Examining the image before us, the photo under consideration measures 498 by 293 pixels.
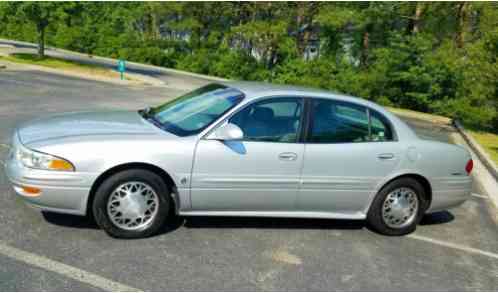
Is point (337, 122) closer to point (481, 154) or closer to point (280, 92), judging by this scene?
point (280, 92)

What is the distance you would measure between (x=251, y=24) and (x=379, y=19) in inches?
327

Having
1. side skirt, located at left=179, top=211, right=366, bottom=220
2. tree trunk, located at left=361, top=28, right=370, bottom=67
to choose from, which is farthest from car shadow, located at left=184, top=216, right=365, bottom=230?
tree trunk, located at left=361, top=28, right=370, bottom=67

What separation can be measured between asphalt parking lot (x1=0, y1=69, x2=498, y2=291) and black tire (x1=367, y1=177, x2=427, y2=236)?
0.10m

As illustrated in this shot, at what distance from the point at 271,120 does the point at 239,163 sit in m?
0.59

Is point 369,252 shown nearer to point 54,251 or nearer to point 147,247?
point 147,247

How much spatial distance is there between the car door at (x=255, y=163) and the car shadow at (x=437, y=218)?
2128 millimetres

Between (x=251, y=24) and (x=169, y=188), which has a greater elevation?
(x=251, y=24)

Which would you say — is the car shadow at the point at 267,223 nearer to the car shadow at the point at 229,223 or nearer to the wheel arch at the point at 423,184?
the car shadow at the point at 229,223

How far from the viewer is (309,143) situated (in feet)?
15.2

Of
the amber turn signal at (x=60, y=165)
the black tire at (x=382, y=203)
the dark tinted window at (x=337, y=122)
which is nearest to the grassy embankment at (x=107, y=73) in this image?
the black tire at (x=382, y=203)

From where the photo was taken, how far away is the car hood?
4262 millimetres

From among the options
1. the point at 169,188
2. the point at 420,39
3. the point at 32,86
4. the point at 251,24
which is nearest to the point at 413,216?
the point at 169,188

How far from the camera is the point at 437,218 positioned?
5879mm

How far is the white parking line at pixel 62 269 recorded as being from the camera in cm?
346
